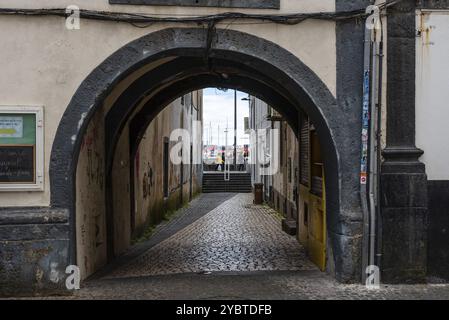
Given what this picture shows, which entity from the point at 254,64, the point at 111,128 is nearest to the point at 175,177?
the point at 111,128

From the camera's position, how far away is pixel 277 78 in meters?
7.42

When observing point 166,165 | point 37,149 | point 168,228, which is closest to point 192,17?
point 37,149

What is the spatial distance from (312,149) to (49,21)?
4952 millimetres

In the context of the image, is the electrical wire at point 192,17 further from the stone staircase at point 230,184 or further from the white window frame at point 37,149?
the stone staircase at point 230,184

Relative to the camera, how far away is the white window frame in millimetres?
6695

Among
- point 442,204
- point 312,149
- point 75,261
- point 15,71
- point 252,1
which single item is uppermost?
point 252,1

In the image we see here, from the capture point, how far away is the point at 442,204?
7203mm

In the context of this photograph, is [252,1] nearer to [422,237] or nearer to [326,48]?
[326,48]

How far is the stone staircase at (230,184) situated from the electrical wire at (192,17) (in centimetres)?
2312

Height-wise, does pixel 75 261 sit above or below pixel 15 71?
below

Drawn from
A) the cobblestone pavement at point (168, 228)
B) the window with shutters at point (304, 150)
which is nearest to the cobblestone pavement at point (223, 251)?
the cobblestone pavement at point (168, 228)

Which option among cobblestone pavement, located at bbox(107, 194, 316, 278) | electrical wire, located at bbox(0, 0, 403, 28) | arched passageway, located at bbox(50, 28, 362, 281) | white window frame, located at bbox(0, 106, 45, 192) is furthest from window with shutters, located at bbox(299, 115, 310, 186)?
white window frame, located at bbox(0, 106, 45, 192)

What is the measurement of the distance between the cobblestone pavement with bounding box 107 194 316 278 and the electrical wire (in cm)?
381

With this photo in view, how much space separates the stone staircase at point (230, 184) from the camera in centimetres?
3016
